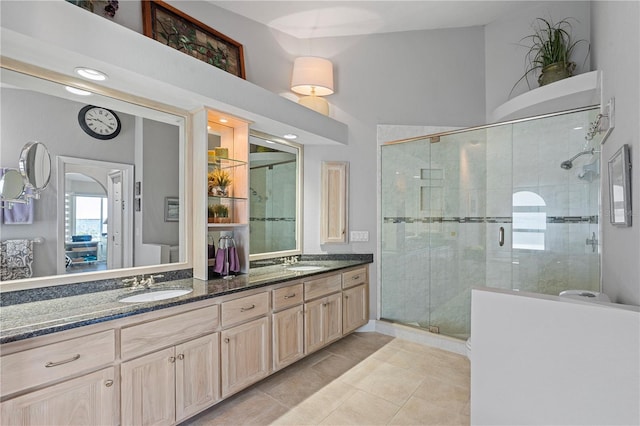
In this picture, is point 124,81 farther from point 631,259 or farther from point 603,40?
point 603,40

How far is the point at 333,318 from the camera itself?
3.09m

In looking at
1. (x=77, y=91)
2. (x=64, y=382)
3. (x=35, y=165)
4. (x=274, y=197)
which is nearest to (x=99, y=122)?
(x=77, y=91)

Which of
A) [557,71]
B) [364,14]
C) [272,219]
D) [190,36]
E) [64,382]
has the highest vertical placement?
[364,14]

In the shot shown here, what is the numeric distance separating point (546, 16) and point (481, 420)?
3856mm

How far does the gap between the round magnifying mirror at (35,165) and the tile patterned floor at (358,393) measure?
1629 millimetres

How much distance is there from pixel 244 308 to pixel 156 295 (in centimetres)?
56

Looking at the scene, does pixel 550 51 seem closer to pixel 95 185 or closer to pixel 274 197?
pixel 274 197

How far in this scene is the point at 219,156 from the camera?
2672 millimetres

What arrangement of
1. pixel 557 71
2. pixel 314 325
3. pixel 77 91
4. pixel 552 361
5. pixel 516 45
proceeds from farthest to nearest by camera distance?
pixel 516 45, pixel 557 71, pixel 314 325, pixel 77 91, pixel 552 361

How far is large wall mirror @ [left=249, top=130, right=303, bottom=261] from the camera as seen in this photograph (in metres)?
3.10

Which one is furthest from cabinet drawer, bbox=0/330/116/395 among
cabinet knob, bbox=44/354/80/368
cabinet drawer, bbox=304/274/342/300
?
cabinet drawer, bbox=304/274/342/300

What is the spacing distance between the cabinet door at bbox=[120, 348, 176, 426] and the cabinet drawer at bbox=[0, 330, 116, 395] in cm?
15

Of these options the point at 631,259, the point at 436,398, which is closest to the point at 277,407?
the point at 436,398

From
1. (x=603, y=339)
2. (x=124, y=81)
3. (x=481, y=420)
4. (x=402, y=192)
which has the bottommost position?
(x=481, y=420)
